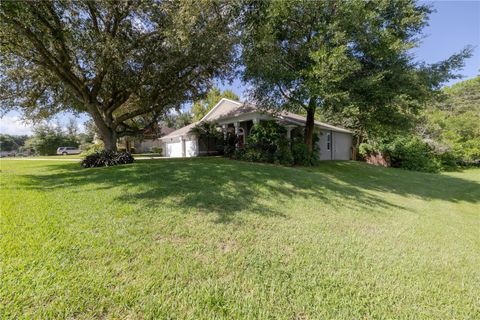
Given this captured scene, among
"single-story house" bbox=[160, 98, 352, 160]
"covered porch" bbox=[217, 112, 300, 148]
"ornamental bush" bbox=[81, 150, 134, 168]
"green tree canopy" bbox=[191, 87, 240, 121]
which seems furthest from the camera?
"green tree canopy" bbox=[191, 87, 240, 121]

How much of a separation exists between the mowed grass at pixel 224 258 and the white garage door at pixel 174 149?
16.3 metres

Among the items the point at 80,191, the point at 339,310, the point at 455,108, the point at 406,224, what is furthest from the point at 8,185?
the point at 455,108

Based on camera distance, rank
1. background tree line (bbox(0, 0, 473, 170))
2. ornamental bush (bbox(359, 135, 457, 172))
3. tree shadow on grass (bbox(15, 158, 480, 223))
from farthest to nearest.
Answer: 1. ornamental bush (bbox(359, 135, 457, 172))
2. background tree line (bbox(0, 0, 473, 170))
3. tree shadow on grass (bbox(15, 158, 480, 223))

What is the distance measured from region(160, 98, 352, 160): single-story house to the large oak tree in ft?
12.6

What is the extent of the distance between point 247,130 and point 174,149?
992 centimetres

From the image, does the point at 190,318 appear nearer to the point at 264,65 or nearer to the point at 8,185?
the point at 8,185

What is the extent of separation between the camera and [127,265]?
8.38ft

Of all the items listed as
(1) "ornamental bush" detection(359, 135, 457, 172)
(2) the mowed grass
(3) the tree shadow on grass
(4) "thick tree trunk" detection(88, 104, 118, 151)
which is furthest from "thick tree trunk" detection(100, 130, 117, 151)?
(1) "ornamental bush" detection(359, 135, 457, 172)

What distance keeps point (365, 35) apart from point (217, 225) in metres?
10.4

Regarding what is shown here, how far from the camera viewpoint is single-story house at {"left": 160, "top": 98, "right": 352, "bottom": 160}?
1468 cm

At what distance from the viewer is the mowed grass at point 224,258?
6.86 feet

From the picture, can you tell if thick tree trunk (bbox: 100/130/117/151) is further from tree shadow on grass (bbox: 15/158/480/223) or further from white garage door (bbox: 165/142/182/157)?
white garage door (bbox: 165/142/182/157)

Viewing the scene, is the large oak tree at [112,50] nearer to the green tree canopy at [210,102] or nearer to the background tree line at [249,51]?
the background tree line at [249,51]

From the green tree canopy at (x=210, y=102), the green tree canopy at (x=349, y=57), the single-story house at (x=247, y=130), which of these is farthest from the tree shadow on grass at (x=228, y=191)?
the green tree canopy at (x=210, y=102)
